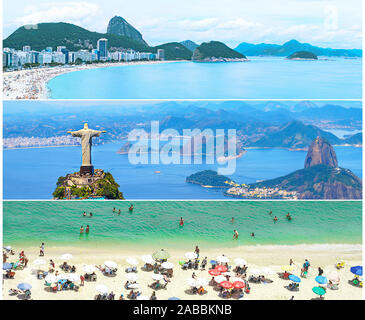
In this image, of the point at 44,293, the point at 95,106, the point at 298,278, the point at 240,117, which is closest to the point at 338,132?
the point at 240,117

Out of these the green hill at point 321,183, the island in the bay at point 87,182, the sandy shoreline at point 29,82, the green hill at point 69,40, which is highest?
the green hill at point 69,40

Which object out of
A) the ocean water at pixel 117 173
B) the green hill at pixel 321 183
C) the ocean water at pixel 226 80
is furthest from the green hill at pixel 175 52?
the green hill at pixel 321 183

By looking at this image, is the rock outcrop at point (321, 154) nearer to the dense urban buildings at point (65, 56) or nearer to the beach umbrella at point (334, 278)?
the dense urban buildings at point (65, 56)

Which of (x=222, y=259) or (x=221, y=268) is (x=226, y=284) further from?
(x=222, y=259)

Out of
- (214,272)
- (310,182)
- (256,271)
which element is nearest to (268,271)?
(256,271)

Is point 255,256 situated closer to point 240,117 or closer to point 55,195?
point 55,195

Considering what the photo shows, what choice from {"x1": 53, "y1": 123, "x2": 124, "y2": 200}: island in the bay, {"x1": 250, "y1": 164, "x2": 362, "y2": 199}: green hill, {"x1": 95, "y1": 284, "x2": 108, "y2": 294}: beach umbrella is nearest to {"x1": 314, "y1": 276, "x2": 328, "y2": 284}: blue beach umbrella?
{"x1": 95, "y1": 284, "x2": 108, "y2": 294}: beach umbrella

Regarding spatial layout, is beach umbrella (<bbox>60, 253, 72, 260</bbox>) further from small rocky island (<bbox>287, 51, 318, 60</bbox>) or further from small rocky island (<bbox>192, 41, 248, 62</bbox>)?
small rocky island (<bbox>287, 51, 318, 60</bbox>)
